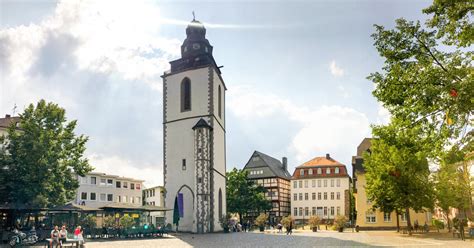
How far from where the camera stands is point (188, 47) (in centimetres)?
4984

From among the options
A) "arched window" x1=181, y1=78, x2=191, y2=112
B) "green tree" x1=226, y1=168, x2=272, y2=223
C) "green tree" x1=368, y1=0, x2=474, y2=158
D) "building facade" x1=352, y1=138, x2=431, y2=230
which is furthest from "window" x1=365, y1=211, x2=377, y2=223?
"green tree" x1=368, y1=0, x2=474, y2=158

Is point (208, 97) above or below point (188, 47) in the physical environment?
below

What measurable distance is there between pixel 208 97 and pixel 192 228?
13.4m

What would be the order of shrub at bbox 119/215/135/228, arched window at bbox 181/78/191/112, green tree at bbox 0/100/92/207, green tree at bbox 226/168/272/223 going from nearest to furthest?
green tree at bbox 0/100/92/207, arched window at bbox 181/78/191/112, green tree at bbox 226/168/272/223, shrub at bbox 119/215/135/228

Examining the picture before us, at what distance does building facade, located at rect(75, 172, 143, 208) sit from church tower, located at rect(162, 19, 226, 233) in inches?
1398

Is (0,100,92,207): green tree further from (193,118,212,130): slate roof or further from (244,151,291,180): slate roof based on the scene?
(244,151,291,180): slate roof

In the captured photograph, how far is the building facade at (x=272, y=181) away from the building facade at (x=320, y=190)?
2.40m

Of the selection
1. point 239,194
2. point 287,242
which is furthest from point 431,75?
point 239,194

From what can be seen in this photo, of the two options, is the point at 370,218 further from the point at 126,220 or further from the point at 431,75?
the point at 431,75

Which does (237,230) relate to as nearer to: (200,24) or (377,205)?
(377,205)

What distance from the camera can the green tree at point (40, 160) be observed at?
32.2 m

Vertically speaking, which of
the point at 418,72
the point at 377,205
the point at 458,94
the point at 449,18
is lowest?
the point at 377,205

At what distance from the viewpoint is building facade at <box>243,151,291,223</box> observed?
84.9 metres

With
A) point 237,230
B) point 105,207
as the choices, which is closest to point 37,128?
point 105,207
